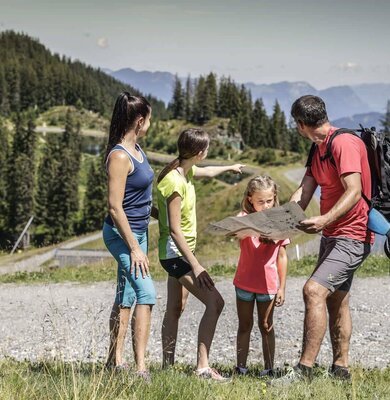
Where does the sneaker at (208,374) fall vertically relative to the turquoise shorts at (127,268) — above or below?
below

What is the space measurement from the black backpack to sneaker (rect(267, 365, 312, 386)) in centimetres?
126

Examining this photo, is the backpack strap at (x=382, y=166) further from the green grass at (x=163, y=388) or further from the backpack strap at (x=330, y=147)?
the green grass at (x=163, y=388)

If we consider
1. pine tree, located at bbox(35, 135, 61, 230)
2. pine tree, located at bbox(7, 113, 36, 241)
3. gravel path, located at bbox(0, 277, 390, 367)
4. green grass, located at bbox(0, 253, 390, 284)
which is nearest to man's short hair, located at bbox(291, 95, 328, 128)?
gravel path, located at bbox(0, 277, 390, 367)

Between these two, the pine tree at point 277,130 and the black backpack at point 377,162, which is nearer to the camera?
the black backpack at point 377,162

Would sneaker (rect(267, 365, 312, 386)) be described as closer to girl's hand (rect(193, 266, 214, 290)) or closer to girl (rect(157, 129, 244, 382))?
girl (rect(157, 129, 244, 382))

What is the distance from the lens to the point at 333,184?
17.5ft

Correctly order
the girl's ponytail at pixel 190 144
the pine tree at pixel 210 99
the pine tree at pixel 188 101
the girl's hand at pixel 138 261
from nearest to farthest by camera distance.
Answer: the girl's hand at pixel 138 261 < the girl's ponytail at pixel 190 144 < the pine tree at pixel 210 99 < the pine tree at pixel 188 101

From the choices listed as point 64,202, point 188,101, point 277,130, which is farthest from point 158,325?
point 188,101

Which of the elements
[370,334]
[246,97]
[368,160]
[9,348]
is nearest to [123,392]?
[368,160]

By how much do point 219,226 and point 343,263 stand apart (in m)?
1.09

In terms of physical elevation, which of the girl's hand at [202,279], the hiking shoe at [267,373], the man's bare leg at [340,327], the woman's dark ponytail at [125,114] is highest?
the woman's dark ponytail at [125,114]

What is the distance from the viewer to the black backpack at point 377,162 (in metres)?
5.26

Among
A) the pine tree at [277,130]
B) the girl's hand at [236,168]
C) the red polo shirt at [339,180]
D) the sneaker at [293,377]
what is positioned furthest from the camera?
the pine tree at [277,130]

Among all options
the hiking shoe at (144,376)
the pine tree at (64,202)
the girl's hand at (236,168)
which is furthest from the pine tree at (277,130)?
the hiking shoe at (144,376)
